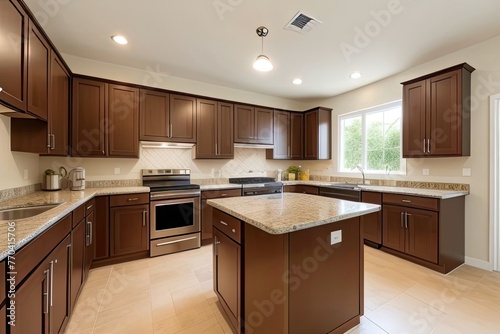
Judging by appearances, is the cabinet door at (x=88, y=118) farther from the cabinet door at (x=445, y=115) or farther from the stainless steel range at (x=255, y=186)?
the cabinet door at (x=445, y=115)

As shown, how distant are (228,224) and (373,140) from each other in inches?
140

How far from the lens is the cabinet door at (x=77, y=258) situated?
1.78 metres

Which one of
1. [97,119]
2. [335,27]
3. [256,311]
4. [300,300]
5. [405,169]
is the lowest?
[256,311]

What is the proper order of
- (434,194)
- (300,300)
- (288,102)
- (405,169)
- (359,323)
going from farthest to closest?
(288,102) < (405,169) < (434,194) < (359,323) < (300,300)

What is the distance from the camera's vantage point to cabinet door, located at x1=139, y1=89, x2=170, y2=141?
3.21 m

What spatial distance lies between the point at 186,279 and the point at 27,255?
1675 millimetres

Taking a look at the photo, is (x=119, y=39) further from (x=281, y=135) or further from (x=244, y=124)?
(x=281, y=135)

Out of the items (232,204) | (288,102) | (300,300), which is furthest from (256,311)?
(288,102)

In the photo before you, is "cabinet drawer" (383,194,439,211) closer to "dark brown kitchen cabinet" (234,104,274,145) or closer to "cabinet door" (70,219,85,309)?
"dark brown kitchen cabinet" (234,104,274,145)

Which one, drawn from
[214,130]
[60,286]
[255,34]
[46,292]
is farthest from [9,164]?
[255,34]

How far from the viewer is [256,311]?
56.4 inches

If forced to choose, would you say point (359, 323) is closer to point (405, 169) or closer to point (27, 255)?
point (27, 255)

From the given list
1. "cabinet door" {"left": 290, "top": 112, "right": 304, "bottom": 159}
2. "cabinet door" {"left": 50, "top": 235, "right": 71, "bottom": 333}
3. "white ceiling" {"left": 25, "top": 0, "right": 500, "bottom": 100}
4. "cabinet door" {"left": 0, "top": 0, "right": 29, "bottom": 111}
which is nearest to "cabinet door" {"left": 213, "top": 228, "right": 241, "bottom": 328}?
"cabinet door" {"left": 50, "top": 235, "right": 71, "bottom": 333}

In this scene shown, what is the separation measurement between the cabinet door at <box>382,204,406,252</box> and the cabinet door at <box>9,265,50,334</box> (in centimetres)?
367
